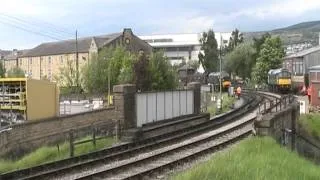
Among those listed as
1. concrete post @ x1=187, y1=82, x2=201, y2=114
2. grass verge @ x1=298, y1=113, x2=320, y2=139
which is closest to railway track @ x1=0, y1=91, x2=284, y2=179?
concrete post @ x1=187, y1=82, x2=201, y2=114

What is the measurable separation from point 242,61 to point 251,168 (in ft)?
401

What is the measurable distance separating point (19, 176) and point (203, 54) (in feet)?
514

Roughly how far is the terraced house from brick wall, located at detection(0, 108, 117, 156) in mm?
87156

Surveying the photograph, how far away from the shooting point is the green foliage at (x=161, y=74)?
6881cm

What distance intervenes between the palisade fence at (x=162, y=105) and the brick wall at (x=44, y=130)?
1.43m

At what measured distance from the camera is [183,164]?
1811 centimetres

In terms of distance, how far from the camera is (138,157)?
64.5 feet

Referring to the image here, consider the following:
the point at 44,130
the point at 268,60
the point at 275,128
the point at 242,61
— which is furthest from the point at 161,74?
the point at 242,61

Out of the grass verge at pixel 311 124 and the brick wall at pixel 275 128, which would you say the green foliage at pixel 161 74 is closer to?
the grass verge at pixel 311 124

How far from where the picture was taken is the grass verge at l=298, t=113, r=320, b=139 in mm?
40281

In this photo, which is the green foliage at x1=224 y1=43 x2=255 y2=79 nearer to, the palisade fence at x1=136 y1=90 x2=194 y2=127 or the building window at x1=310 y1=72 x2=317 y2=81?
the building window at x1=310 y1=72 x2=317 y2=81

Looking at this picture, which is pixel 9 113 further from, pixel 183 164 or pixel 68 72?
pixel 68 72

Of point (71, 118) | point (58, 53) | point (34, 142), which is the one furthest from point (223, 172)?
point (58, 53)

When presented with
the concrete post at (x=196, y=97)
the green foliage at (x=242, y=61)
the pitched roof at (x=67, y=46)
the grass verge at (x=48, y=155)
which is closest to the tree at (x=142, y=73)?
the concrete post at (x=196, y=97)
